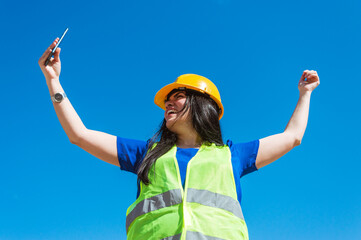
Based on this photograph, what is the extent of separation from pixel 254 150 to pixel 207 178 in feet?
2.47

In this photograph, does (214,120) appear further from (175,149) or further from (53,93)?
(53,93)

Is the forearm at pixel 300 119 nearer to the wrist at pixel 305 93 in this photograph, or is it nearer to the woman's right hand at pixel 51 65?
the wrist at pixel 305 93

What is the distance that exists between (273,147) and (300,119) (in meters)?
0.56

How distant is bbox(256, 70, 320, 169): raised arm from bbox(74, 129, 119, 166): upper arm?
1557 millimetres

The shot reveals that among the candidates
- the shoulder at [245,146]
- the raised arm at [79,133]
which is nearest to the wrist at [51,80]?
the raised arm at [79,133]

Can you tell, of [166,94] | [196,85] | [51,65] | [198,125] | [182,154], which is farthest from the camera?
[166,94]

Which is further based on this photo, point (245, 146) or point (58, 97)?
point (245, 146)

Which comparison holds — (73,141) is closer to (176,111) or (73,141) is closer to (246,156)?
(176,111)

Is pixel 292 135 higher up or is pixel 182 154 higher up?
pixel 292 135

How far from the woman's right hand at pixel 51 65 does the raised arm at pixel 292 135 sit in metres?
2.38

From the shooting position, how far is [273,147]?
4.30 metres

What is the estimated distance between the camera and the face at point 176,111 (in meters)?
4.55

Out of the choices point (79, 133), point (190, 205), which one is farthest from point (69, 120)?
point (190, 205)

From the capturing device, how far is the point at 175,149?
4203 mm
